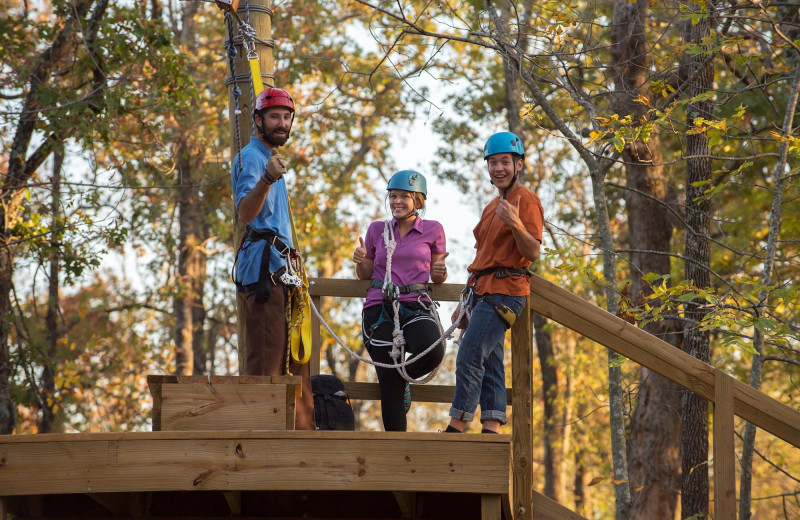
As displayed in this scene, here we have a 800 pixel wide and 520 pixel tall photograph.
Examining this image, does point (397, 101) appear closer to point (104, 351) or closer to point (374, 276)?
point (104, 351)

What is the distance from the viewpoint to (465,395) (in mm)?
4715

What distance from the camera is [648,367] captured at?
471 centimetres

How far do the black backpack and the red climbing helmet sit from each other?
1692mm

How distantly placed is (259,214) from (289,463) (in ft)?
4.78

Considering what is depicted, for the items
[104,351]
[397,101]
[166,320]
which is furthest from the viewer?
[166,320]

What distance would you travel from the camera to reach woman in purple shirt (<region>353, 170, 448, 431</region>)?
17.6ft

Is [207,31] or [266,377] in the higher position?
[207,31]

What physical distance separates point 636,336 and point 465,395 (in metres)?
0.95

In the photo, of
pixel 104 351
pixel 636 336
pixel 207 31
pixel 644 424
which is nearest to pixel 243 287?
pixel 636 336

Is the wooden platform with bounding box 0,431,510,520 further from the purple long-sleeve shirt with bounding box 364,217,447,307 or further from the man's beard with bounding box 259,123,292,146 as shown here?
the man's beard with bounding box 259,123,292,146

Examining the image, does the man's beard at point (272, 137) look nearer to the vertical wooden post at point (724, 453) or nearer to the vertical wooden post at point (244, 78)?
the vertical wooden post at point (244, 78)

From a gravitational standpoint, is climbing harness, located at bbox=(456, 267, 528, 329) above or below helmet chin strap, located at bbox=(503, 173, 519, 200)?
below

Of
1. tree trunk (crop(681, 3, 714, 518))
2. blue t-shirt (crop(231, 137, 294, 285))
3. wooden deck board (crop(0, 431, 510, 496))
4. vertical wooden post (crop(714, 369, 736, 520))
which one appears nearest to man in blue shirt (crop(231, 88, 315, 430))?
blue t-shirt (crop(231, 137, 294, 285))

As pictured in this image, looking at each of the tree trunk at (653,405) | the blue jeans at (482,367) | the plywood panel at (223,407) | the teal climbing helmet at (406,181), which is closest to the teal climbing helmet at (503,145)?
the teal climbing helmet at (406,181)
